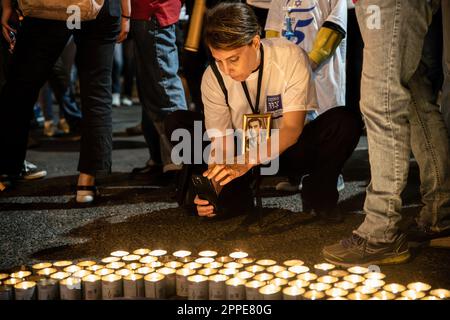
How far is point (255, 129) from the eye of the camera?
3.26m

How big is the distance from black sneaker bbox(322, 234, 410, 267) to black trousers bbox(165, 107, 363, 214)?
0.53 meters

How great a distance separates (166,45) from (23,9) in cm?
96

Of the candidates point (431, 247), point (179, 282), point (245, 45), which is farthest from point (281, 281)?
point (245, 45)

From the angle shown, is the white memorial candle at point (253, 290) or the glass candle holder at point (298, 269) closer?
the white memorial candle at point (253, 290)

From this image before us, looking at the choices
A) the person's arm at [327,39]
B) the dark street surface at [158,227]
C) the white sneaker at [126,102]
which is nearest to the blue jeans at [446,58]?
the dark street surface at [158,227]

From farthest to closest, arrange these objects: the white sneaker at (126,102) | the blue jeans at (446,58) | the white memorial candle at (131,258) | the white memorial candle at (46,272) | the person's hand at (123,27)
Answer: the white sneaker at (126,102), the person's hand at (123,27), the blue jeans at (446,58), the white memorial candle at (131,258), the white memorial candle at (46,272)

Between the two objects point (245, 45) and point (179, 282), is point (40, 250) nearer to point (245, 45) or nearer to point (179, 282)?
point (179, 282)

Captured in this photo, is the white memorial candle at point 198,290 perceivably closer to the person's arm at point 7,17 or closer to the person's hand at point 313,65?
the person's hand at point 313,65

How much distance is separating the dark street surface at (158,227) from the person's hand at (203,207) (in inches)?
2.4

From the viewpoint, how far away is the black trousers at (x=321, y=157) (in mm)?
3184

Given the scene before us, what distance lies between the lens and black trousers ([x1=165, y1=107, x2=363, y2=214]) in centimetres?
318

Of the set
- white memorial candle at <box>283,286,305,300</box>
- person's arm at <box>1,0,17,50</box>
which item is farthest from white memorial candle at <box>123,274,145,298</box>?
person's arm at <box>1,0,17,50</box>

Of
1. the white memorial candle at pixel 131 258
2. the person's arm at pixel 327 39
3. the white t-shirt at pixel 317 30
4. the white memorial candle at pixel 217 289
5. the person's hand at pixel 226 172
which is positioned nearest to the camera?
the white memorial candle at pixel 217 289

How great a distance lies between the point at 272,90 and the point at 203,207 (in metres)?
0.63
